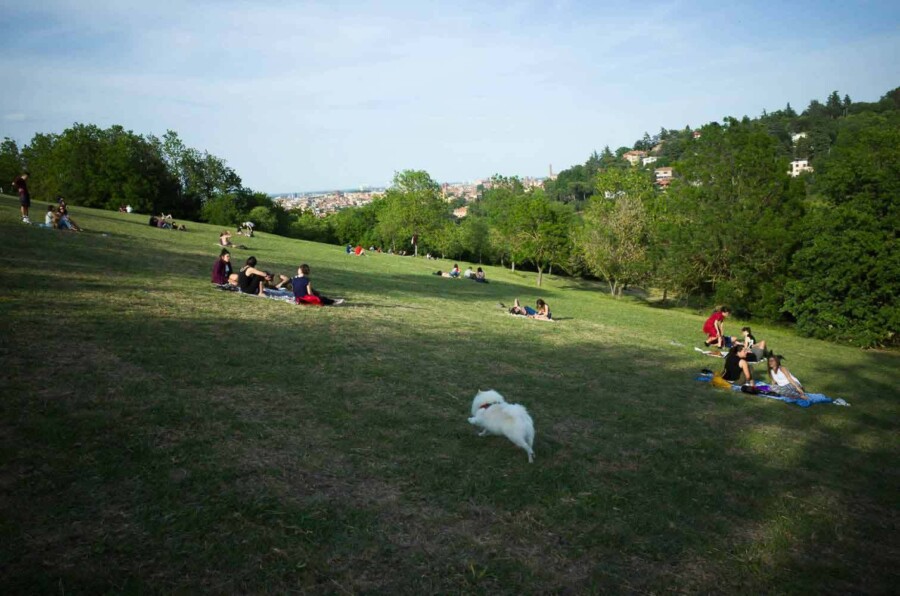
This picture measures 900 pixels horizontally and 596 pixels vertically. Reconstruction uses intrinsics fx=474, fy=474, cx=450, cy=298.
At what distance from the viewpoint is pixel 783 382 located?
13.4 meters

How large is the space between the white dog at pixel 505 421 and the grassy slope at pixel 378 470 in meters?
0.31

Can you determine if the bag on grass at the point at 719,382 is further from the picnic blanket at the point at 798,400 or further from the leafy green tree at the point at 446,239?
the leafy green tree at the point at 446,239

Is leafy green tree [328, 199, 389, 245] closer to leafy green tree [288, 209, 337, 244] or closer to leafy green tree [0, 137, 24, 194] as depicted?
leafy green tree [288, 209, 337, 244]

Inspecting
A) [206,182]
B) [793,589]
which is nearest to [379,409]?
[793,589]

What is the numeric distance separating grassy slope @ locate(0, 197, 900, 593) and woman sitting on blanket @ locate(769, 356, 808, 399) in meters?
0.64

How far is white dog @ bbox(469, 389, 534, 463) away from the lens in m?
7.48

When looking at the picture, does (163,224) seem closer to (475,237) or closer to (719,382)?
(719,382)

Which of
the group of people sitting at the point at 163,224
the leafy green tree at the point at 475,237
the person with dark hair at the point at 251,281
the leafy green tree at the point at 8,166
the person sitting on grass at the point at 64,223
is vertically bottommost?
the person with dark hair at the point at 251,281

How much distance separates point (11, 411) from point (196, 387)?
2.40 metres

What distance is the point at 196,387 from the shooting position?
827 cm

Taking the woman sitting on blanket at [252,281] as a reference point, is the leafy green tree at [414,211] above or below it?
above

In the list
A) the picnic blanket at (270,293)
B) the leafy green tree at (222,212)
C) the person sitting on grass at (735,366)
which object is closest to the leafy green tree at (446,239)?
the leafy green tree at (222,212)

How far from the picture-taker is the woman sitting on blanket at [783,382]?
13.2 meters

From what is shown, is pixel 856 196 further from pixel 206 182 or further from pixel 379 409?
pixel 206 182
